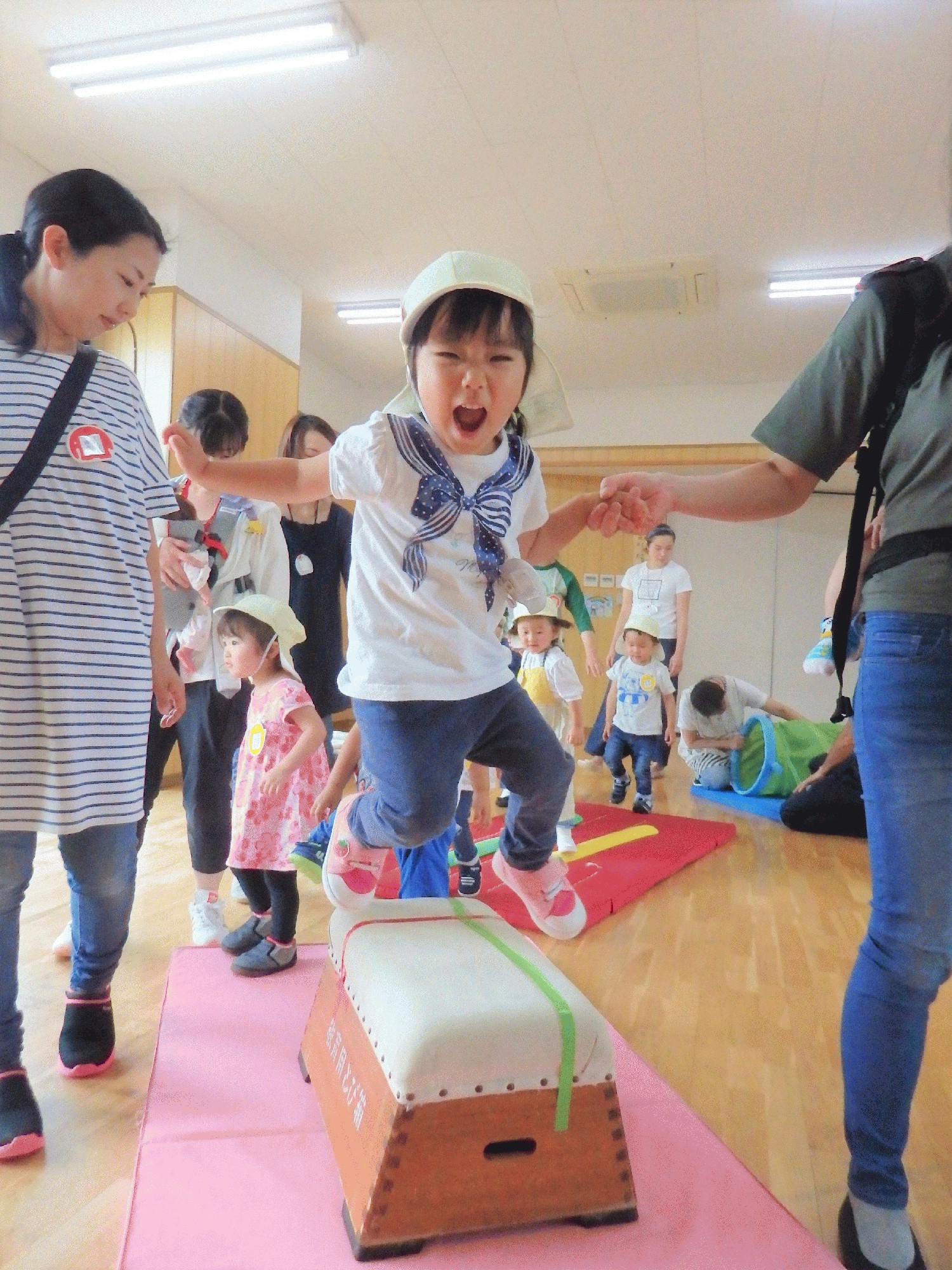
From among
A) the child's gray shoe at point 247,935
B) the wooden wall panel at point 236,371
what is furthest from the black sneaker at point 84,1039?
the wooden wall panel at point 236,371

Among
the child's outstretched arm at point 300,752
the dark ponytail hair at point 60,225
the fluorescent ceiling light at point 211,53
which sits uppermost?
the fluorescent ceiling light at point 211,53

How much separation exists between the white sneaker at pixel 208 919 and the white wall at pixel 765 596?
8126 millimetres

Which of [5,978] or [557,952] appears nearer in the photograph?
[5,978]

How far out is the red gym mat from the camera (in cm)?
317

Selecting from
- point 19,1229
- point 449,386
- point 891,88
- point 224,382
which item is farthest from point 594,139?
point 19,1229

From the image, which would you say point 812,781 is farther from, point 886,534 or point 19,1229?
point 19,1229

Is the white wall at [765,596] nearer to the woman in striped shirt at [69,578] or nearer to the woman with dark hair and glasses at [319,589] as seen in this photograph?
the woman with dark hair and glasses at [319,589]

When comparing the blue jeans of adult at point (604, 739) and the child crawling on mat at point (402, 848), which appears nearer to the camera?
the child crawling on mat at point (402, 848)

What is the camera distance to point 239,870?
2.41 meters

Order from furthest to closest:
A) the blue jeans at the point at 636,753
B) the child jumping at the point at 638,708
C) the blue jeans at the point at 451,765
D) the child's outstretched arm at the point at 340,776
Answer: the child jumping at the point at 638,708 → the blue jeans at the point at 636,753 → the child's outstretched arm at the point at 340,776 → the blue jeans at the point at 451,765

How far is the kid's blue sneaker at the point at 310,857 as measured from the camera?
221 cm

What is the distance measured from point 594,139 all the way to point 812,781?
3458mm

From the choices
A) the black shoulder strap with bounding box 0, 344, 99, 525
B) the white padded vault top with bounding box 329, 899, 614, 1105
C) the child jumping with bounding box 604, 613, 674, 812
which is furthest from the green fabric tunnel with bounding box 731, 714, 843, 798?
the black shoulder strap with bounding box 0, 344, 99, 525

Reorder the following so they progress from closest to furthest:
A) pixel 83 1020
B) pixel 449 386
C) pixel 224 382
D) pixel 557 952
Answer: pixel 449 386, pixel 83 1020, pixel 557 952, pixel 224 382
